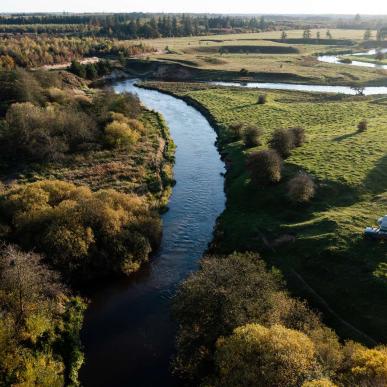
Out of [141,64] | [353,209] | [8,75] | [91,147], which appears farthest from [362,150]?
[141,64]

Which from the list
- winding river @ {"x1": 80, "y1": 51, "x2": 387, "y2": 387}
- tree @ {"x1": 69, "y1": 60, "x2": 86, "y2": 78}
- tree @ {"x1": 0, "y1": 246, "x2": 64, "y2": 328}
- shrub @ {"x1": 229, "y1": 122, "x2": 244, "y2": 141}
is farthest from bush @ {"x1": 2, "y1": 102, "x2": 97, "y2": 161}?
tree @ {"x1": 69, "y1": 60, "x2": 86, "y2": 78}

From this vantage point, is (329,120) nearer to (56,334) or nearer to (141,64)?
(56,334)

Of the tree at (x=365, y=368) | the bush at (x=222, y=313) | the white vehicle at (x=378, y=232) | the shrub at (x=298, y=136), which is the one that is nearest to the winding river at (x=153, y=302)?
the bush at (x=222, y=313)

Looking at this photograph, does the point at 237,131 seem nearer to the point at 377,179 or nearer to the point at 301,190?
the point at 377,179

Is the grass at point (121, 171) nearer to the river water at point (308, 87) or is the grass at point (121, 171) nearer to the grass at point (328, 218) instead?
the grass at point (328, 218)

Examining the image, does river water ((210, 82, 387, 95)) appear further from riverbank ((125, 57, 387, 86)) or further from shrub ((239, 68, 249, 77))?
shrub ((239, 68, 249, 77))

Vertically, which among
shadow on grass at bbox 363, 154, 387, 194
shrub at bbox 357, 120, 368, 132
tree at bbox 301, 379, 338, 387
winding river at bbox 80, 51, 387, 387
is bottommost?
winding river at bbox 80, 51, 387, 387

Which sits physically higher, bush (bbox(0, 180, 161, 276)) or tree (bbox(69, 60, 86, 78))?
tree (bbox(69, 60, 86, 78))

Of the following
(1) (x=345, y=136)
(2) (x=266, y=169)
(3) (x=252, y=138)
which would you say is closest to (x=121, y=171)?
(2) (x=266, y=169)
